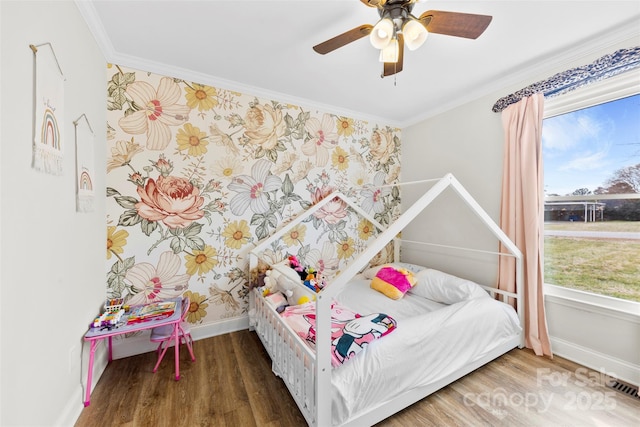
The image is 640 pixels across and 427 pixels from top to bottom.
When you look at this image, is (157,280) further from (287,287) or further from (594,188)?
(594,188)

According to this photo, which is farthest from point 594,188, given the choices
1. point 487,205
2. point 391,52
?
point 391,52

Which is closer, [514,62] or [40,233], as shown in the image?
[40,233]

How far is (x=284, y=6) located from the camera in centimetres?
147

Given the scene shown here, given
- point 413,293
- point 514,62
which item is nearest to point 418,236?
point 413,293

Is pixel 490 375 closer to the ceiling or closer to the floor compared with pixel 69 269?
closer to the floor

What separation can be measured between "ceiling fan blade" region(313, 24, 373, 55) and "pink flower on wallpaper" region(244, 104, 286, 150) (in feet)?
3.94

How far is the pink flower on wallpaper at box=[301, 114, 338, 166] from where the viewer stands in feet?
9.20

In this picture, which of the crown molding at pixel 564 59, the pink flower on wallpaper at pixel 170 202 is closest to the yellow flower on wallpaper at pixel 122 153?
the pink flower on wallpaper at pixel 170 202

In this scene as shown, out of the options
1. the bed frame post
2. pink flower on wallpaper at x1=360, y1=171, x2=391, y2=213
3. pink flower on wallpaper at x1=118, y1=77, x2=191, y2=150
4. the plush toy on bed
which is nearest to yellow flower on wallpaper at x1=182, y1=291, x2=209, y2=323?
the plush toy on bed

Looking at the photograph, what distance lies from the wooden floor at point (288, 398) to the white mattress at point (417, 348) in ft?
0.56

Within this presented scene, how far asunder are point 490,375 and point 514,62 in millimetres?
2498

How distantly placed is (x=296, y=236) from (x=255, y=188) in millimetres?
700

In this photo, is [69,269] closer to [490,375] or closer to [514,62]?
[490,375]

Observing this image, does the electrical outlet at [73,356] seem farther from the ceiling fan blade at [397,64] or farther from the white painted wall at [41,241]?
the ceiling fan blade at [397,64]
